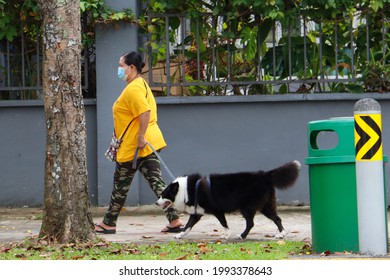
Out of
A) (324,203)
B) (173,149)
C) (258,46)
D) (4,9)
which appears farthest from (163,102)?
(324,203)

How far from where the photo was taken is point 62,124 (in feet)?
27.0

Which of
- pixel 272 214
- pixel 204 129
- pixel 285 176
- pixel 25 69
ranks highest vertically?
pixel 25 69

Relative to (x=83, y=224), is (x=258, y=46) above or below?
above

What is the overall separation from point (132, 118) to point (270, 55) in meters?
3.01

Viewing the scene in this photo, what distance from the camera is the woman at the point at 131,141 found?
9.44 meters

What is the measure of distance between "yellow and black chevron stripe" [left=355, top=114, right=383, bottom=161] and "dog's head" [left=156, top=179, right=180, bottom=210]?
2.31 m

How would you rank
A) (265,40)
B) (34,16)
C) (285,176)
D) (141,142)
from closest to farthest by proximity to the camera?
(285,176) → (141,142) → (34,16) → (265,40)

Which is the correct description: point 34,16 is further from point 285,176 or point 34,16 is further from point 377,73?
point 285,176

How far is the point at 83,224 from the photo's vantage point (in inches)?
327

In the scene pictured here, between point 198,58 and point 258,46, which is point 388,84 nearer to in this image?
point 258,46

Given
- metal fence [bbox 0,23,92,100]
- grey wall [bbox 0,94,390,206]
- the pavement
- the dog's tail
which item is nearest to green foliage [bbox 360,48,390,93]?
grey wall [bbox 0,94,390,206]

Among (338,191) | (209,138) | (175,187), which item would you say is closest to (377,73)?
(209,138)

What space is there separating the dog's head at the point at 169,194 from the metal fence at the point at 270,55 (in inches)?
117

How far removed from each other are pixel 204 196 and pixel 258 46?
11.3ft
